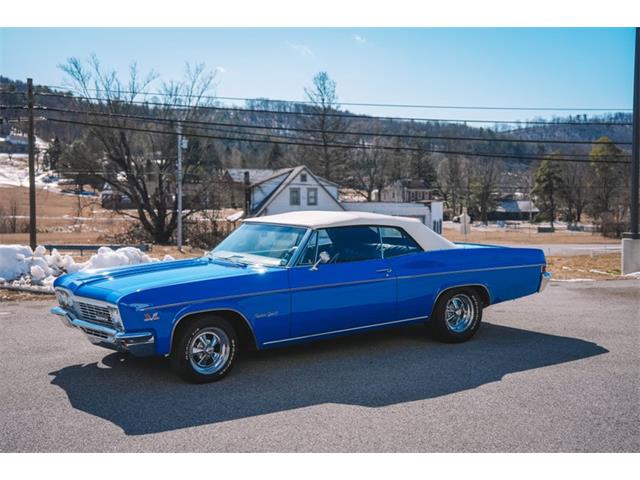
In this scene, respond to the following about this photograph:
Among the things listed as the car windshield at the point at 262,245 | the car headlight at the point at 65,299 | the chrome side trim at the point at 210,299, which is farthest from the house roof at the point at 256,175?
the chrome side trim at the point at 210,299

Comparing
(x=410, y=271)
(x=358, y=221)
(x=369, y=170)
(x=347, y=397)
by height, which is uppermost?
(x=369, y=170)

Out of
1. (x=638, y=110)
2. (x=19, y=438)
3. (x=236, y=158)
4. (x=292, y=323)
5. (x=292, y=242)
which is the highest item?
(x=236, y=158)

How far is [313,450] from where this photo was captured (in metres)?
4.12

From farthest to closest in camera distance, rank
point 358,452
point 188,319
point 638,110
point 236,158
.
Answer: point 236,158
point 638,110
point 188,319
point 358,452

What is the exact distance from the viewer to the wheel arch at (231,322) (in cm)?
552

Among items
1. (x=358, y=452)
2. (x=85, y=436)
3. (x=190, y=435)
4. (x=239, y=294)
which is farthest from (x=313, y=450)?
(x=239, y=294)

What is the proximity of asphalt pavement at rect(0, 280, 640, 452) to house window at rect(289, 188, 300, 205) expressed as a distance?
46.6 meters

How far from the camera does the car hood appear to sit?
554cm

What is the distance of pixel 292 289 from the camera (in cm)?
601

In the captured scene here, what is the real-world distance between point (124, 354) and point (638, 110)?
46.7ft

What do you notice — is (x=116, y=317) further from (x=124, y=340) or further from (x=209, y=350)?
(x=209, y=350)

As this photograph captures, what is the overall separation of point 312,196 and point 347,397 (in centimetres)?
5005

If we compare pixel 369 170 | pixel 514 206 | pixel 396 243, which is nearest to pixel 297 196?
pixel 369 170

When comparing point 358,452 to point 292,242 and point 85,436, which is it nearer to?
point 85,436
